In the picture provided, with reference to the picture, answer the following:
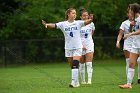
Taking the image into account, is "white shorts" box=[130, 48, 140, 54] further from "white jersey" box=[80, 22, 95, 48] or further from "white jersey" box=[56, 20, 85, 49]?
"white jersey" box=[80, 22, 95, 48]

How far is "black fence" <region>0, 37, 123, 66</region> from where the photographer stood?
29.5 metres

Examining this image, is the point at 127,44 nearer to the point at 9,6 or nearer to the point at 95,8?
the point at 95,8

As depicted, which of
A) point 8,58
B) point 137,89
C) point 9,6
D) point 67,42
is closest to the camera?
point 137,89

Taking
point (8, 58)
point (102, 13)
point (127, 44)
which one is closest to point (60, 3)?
point (102, 13)

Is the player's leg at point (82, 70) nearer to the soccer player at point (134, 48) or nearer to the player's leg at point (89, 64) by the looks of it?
the player's leg at point (89, 64)

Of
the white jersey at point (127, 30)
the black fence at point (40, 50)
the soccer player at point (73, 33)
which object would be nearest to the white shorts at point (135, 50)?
the white jersey at point (127, 30)

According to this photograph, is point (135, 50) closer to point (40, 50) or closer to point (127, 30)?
point (127, 30)

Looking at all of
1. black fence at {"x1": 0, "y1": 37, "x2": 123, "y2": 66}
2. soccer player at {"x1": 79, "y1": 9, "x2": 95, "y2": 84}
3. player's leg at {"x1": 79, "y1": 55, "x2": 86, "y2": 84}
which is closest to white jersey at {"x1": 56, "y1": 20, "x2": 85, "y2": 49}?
soccer player at {"x1": 79, "y1": 9, "x2": 95, "y2": 84}

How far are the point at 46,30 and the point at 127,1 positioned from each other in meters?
5.19

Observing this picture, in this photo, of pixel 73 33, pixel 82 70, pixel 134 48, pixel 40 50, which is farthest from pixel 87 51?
pixel 40 50

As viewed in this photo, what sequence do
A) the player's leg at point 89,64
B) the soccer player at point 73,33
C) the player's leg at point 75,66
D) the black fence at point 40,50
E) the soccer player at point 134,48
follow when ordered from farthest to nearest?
the black fence at point 40,50 < the player's leg at point 89,64 < the soccer player at point 73,33 < the player's leg at point 75,66 < the soccer player at point 134,48

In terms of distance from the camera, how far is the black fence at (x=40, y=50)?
29.5 meters

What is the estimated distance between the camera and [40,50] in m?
30.6

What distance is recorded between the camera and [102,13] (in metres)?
31.0
